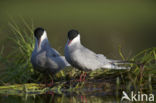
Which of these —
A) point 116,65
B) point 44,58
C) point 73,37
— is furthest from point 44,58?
point 116,65

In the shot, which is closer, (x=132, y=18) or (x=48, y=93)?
(x=48, y=93)

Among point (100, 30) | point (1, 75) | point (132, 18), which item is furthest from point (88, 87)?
point (132, 18)

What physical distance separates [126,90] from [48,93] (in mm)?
1093

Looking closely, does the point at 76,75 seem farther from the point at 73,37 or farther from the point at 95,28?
the point at 95,28

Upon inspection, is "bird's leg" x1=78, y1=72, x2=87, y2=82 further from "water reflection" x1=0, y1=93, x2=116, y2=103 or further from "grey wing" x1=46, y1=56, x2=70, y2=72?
"water reflection" x1=0, y1=93, x2=116, y2=103

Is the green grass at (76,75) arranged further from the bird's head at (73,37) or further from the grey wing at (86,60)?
the bird's head at (73,37)

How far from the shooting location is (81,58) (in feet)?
24.8

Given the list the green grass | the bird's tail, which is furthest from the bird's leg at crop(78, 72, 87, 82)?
the bird's tail

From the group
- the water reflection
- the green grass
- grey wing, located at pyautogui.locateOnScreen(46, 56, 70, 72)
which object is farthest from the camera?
grey wing, located at pyautogui.locateOnScreen(46, 56, 70, 72)

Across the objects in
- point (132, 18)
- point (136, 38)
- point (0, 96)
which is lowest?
point (0, 96)

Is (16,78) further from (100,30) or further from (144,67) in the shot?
(100,30)

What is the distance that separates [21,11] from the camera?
25531mm

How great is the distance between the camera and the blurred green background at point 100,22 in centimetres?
1401

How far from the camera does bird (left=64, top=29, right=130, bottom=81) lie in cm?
753
